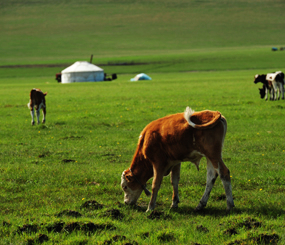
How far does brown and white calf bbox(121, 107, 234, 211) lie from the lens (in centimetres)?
719

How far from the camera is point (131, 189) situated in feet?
25.8

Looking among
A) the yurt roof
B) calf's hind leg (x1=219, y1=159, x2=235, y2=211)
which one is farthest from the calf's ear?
the yurt roof

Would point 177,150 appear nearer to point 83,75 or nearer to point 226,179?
point 226,179

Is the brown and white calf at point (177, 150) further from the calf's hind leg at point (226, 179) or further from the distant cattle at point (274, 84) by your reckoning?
the distant cattle at point (274, 84)

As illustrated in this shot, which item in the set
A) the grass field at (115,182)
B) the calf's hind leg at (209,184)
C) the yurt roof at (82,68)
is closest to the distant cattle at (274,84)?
the grass field at (115,182)

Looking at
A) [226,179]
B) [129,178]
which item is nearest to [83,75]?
[129,178]

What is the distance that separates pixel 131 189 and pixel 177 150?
119 cm

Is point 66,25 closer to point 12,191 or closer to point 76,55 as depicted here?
point 76,55

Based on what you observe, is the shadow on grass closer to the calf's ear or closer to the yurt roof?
the calf's ear

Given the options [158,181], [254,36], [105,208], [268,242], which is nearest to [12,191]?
[105,208]

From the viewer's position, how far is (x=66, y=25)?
183125 mm

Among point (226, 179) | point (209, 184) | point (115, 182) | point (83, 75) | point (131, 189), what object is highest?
point (226, 179)

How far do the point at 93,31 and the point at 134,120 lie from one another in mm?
161760

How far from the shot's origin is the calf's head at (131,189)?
309 inches
